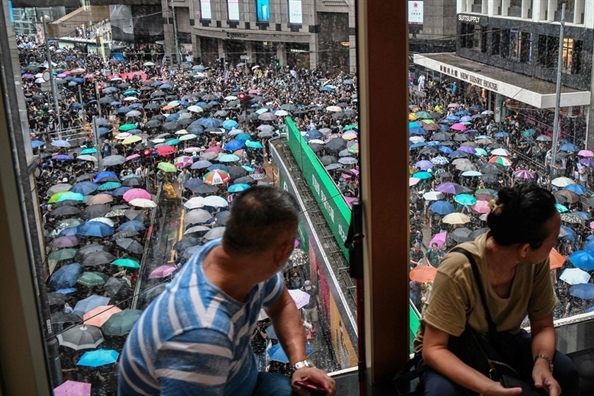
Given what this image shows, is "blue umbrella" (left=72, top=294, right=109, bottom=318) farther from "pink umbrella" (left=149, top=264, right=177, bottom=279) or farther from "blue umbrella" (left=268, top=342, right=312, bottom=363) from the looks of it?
"blue umbrella" (left=268, top=342, right=312, bottom=363)

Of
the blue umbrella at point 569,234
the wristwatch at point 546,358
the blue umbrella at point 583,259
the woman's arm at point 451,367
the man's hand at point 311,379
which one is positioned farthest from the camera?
the blue umbrella at point 583,259

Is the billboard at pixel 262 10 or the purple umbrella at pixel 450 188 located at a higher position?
the billboard at pixel 262 10

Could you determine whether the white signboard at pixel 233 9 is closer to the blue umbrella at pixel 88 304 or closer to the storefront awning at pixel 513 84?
the storefront awning at pixel 513 84

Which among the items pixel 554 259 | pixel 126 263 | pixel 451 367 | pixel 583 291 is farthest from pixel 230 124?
pixel 583 291

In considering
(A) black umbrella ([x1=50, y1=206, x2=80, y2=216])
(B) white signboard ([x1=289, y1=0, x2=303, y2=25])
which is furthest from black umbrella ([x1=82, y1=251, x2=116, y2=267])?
(B) white signboard ([x1=289, y1=0, x2=303, y2=25])

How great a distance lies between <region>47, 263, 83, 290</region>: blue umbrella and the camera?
67.9 inches

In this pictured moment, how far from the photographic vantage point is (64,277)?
1864 mm

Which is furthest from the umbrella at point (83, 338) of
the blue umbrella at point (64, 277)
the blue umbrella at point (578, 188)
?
the blue umbrella at point (578, 188)

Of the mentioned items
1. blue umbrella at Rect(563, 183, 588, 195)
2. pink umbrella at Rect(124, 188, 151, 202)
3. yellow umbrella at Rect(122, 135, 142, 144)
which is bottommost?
blue umbrella at Rect(563, 183, 588, 195)

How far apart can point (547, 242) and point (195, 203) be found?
137 centimetres

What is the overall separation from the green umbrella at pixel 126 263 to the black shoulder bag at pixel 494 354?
1219 millimetres

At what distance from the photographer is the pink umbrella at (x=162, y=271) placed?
2.01 m

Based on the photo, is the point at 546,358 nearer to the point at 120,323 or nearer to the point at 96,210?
the point at 120,323

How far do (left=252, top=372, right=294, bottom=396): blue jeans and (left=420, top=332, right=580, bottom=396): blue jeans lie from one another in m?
0.35
